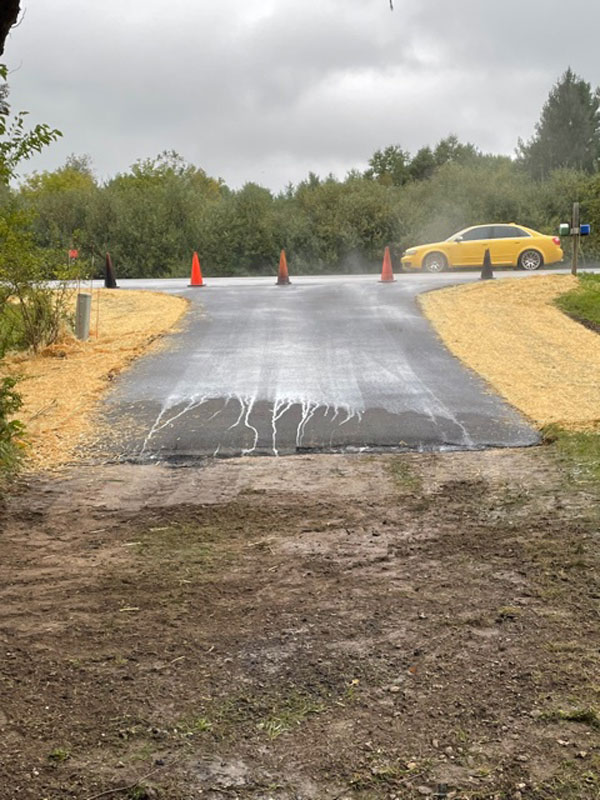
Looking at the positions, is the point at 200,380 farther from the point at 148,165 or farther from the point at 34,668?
the point at 148,165

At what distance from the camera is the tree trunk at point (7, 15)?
4.21m

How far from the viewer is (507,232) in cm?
2775

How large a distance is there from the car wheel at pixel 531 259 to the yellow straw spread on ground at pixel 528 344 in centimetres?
742

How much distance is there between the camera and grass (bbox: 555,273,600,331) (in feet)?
52.7

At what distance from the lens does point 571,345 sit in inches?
528

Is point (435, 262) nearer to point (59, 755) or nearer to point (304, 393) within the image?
point (304, 393)

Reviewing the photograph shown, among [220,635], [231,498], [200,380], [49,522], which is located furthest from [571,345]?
[220,635]

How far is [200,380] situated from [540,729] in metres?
7.99

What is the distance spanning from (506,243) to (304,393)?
62.0 feet

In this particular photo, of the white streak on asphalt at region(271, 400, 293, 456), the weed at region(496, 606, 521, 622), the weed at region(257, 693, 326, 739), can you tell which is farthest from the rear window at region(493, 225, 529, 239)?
the weed at region(257, 693, 326, 739)

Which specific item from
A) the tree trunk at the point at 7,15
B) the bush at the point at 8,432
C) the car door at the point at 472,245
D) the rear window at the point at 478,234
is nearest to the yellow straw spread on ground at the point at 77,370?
the bush at the point at 8,432

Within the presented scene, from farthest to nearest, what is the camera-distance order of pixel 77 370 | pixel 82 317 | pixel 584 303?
pixel 584 303
pixel 82 317
pixel 77 370

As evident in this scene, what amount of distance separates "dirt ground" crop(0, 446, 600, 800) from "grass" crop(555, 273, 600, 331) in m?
9.72

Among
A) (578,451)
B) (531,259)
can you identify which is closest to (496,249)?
(531,259)
